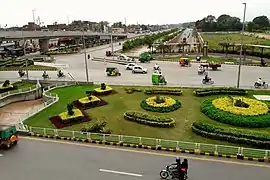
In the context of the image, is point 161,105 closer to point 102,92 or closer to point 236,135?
point 102,92

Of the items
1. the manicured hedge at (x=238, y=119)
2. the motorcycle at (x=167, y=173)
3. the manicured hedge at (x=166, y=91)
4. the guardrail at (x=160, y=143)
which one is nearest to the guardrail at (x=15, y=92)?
the guardrail at (x=160, y=143)

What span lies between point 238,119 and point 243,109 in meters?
→ 2.02

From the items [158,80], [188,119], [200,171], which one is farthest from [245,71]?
[200,171]

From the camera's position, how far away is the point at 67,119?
21266 mm

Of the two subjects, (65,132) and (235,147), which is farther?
(65,132)

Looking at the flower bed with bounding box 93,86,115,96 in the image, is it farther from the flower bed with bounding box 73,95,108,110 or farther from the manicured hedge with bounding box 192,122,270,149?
the manicured hedge with bounding box 192,122,270,149

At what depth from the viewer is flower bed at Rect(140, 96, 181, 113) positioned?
23117mm

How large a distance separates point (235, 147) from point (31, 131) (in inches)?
535

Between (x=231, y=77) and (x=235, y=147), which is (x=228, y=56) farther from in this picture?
(x=235, y=147)

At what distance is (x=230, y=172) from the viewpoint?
14094 millimetres

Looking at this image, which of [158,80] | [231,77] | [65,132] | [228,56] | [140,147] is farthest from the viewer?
[228,56]

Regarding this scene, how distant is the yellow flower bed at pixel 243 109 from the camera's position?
21.1 metres

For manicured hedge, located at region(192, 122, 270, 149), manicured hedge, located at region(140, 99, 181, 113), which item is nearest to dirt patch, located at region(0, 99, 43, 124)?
manicured hedge, located at region(140, 99, 181, 113)

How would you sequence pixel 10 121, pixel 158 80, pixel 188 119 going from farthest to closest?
1. pixel 158 80
2. pixel 10 121
3. pixel 188 119
